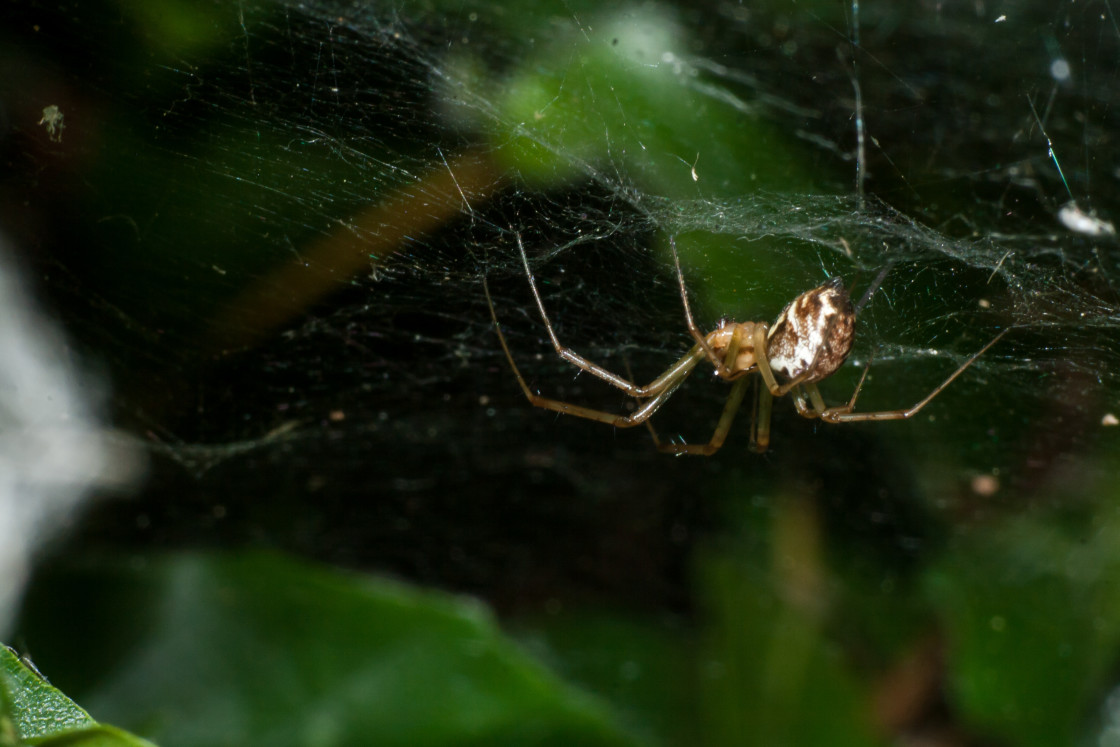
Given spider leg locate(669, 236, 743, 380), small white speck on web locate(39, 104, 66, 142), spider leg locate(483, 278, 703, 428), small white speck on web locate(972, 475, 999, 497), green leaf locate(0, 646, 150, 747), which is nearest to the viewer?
green leaf locate(0, 646, 150, 747)

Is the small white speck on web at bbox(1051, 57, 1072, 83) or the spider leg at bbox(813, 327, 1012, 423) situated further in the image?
the small white speck on web at bbox(1051, 57, 1072, 83)

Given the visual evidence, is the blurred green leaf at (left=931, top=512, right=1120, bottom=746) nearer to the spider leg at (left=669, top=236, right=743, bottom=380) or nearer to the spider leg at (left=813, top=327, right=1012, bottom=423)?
the spider leg at (left=813, top=327, right=1012, bottom=423)

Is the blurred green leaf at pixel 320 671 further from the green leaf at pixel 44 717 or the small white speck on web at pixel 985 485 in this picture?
the small white speck on web at pixel 985 485

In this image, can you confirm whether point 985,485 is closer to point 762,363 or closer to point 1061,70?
point 762,363

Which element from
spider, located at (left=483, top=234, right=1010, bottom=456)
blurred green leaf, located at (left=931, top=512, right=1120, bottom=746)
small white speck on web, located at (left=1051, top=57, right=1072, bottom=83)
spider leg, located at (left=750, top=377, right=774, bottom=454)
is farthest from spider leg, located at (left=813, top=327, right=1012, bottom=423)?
small white speck on web, located at (left=1051, top=57, right=1072, bottom=83)

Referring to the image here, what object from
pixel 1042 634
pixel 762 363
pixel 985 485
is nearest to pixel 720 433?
pixel 762 363

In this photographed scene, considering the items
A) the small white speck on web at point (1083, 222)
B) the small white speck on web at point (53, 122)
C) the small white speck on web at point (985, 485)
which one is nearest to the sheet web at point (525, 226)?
the small white speck on web at point (1083, 222)
